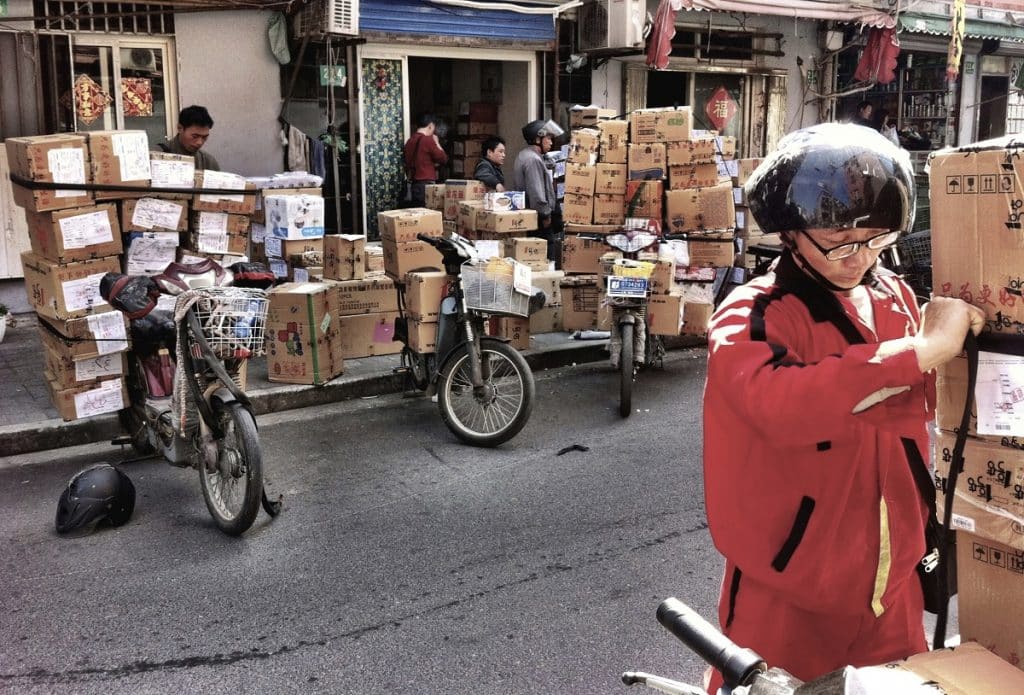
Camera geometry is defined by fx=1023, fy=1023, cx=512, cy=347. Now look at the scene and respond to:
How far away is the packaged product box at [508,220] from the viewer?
9.47m

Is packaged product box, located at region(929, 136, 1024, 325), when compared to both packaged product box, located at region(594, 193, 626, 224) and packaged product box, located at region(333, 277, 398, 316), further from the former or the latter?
packaged product box, located at region(594, 193, 626, 224)

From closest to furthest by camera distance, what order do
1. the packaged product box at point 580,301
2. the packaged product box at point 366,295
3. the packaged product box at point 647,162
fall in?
the packaged product box at point 366,295 < the packaged product box at point 647,162 < the packaged product box at point 580,301

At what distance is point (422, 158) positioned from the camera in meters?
12.6

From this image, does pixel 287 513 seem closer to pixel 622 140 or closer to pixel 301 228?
pixel 301 228

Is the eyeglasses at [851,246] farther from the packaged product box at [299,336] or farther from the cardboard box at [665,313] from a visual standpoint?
the cardboard box at [665,313]

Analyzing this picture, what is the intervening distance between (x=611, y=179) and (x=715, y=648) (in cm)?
751

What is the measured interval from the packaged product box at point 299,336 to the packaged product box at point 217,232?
109cm

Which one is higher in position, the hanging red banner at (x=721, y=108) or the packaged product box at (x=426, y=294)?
the hanging red banner at (x=721, y=108)

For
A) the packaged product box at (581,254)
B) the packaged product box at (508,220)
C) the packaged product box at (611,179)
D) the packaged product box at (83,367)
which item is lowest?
the packaged product box at (83,367)

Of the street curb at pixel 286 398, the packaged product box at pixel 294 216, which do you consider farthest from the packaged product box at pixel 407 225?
the street curb at pixel 286 398

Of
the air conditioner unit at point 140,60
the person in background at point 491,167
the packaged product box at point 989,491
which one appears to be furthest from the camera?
the person in background at point 491,167

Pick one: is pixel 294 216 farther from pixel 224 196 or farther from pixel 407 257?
pixel 224 196

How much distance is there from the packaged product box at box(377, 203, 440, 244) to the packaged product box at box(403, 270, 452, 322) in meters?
0.65

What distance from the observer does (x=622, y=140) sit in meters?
9.10
